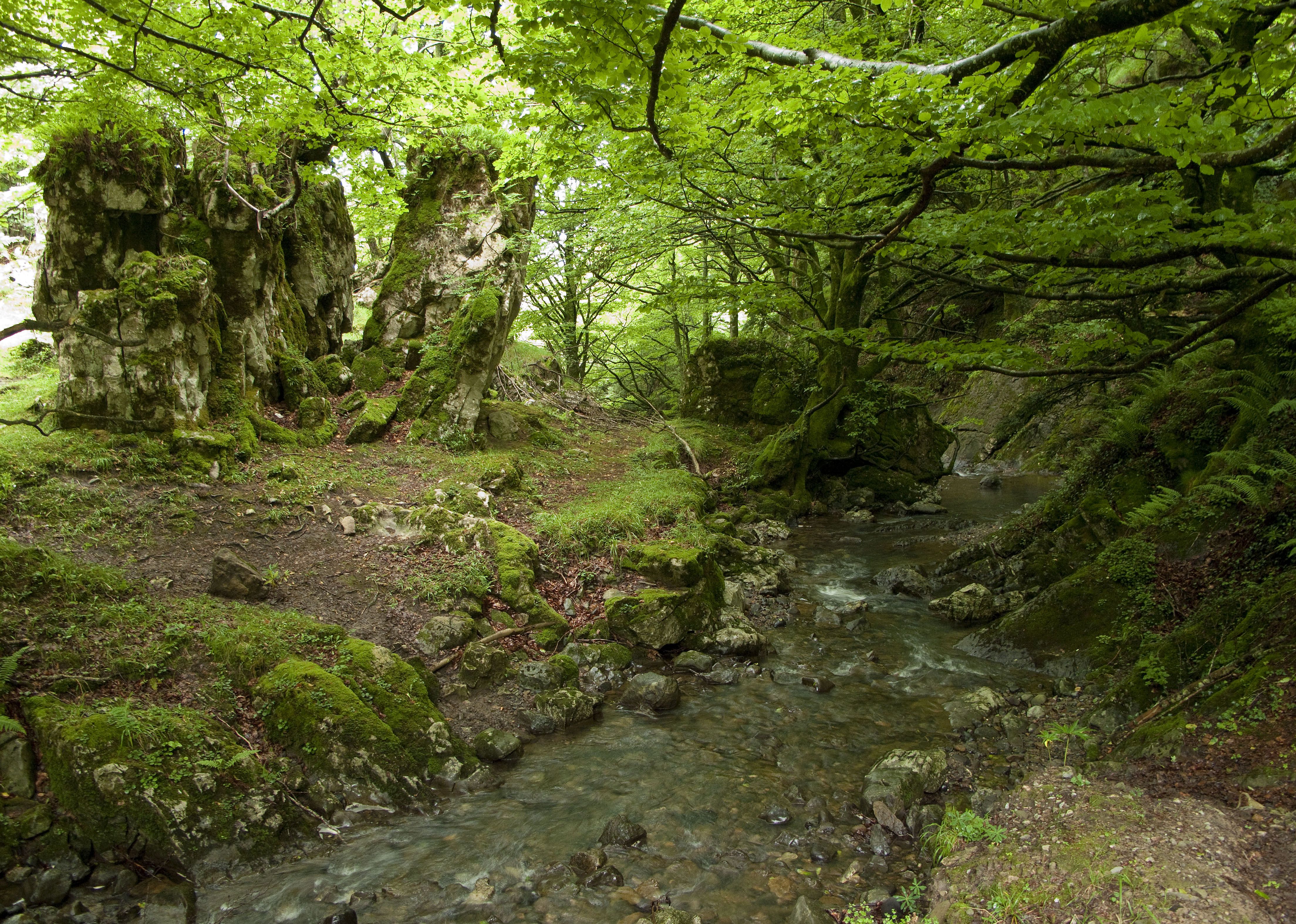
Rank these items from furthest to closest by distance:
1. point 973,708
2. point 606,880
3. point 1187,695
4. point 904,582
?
1. point 904,582
2. point 973,708
3. point 1187,695
4. point 606,880

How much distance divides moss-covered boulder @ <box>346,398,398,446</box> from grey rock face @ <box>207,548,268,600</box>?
4949 mm

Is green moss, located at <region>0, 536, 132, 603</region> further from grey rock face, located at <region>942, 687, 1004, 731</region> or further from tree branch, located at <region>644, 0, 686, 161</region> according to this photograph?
grey rock face, located at <region>942, 687, 1004, 731</region>

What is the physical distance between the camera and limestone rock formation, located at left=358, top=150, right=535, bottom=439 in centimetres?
1216

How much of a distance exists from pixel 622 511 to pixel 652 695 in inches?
153

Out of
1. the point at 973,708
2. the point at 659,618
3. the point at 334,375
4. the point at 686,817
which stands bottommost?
the point at 686,817

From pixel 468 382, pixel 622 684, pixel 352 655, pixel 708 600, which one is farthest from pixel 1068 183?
pixel 468 382

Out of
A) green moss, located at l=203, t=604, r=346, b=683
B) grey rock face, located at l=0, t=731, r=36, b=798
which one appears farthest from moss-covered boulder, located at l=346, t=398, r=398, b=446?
grey rock face, located at l=0, t=731, r=36, b=798

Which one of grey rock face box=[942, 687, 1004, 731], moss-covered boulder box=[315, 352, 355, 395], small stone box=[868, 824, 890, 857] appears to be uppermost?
moss-covered boulder box=[315, 352, 355, 395]

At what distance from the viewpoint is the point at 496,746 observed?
18.1 ft

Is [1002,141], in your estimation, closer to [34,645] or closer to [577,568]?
[577,568]

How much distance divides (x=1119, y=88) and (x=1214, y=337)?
13.3 feet

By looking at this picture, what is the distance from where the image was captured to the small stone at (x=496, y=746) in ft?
18.0

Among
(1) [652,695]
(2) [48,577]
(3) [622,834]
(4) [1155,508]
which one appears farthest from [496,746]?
(4) [1155,508]

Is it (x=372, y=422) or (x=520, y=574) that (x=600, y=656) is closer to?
(x=520, y=574)
